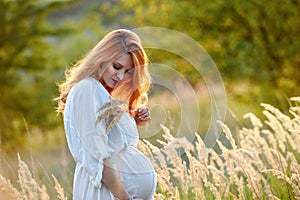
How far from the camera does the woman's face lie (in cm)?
360

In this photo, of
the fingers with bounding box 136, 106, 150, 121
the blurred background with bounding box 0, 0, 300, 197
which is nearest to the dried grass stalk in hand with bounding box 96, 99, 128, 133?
the fingers with bounding box 136, 106, 150, 121

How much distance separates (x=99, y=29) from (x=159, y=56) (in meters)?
2.18

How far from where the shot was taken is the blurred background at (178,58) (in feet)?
38.3

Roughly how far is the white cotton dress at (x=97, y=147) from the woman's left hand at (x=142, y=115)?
0.15 metres

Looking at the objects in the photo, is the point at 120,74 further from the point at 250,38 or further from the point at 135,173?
the point at 250,38

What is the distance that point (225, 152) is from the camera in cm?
441

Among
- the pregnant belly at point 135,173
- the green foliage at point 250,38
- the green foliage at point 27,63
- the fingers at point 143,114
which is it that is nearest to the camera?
the pregnant belly at point 135,173

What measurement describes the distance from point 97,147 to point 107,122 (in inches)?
4.9

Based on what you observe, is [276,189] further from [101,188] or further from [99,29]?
[99,29]

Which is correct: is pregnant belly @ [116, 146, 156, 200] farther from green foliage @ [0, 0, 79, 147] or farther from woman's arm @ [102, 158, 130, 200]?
green foliage @ [0, 0, 79, 147]

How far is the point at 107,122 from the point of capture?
335 cm

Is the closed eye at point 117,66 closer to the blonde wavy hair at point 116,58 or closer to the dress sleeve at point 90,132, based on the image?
the blonde wavy hair at point 116,58

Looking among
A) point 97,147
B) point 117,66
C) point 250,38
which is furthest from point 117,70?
point 250,38

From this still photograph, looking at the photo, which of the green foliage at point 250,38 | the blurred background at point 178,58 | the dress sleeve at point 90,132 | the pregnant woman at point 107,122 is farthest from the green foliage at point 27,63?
the dress sleeve at point 90,132
